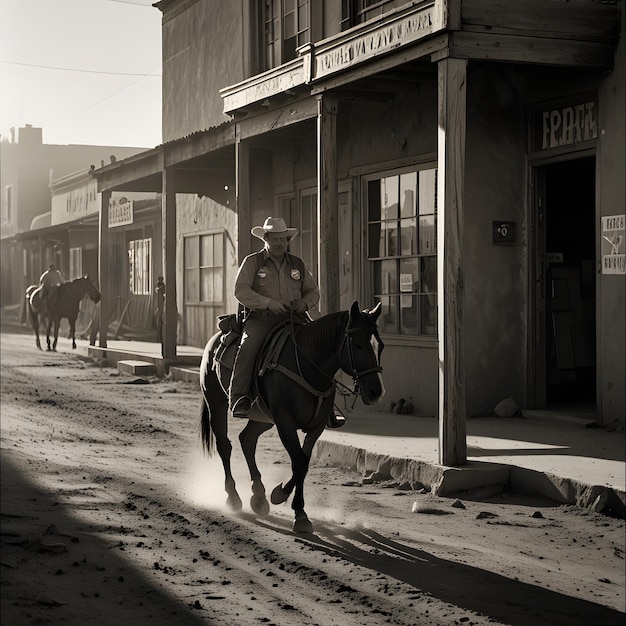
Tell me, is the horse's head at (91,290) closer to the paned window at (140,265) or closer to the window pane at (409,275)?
the paned window at (140,265)

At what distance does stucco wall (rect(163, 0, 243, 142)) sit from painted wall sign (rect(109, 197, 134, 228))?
1.63 m

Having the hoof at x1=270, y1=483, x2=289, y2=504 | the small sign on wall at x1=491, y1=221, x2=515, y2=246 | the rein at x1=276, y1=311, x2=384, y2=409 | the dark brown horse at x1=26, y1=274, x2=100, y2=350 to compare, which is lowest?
the hoof at x1=270, y1=483, x2=289, y2=504

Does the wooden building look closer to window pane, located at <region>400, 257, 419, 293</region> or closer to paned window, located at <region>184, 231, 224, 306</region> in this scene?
window pane, located at <region>400, 257, 419, 293</region>

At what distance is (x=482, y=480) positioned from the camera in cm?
857

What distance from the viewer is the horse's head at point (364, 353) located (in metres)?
7.14

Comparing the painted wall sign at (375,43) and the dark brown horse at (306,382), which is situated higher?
the painted wall sign at (375,43)

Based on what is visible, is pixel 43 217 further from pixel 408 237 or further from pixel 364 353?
pixel 364 353

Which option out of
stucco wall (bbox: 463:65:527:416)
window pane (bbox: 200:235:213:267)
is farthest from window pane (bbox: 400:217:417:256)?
window pane (bbox: 200:235:213:267)

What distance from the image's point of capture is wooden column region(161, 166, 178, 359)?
18.0 m

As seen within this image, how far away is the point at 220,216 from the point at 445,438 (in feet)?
38.7

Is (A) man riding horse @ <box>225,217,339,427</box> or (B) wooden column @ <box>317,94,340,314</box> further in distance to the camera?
(B) wooden column @ <box>317,94,340,314</box>

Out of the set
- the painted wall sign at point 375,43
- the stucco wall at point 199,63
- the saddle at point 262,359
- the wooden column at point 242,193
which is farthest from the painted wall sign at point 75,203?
the saddle at point 262,359

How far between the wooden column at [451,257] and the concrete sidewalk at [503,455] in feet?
1.18

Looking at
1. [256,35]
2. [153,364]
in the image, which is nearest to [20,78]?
[256,35]
